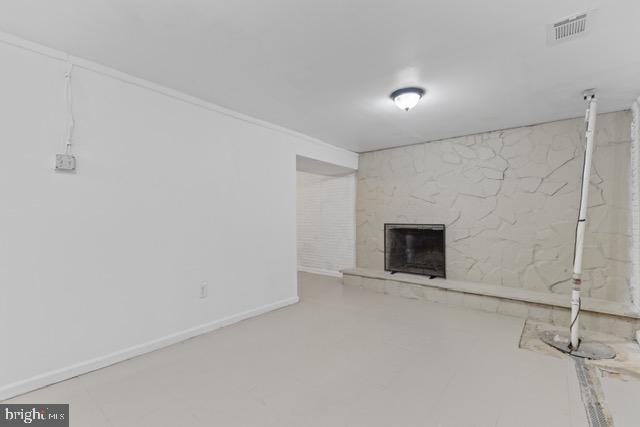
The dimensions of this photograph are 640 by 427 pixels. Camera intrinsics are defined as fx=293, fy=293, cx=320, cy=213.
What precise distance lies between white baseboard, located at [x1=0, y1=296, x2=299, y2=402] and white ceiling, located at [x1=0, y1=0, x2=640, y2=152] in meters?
2.25

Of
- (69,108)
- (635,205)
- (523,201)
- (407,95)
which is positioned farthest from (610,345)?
(69,108)

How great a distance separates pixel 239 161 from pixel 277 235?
103cm

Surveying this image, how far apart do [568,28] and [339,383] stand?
270 centimetres

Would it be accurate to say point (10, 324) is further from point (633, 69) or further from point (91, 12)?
point (633, 69)

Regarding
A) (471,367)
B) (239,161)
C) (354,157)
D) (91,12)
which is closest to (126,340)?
(239,161)

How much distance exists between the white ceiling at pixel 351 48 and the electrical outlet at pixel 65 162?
29.6 inches

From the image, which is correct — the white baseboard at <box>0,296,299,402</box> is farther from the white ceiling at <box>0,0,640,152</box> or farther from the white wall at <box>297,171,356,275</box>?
the white wall at <box>297,171,356,275</box>

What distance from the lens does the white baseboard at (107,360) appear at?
1.91 meters

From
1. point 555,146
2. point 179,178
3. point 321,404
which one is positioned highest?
point 555,146

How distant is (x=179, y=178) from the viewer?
9.08 ft

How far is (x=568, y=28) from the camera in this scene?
1800mm

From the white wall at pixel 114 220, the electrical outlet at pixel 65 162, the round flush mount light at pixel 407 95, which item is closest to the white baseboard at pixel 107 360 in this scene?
the white wall at pixel 114 220

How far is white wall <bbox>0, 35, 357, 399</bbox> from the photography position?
1.94 meters

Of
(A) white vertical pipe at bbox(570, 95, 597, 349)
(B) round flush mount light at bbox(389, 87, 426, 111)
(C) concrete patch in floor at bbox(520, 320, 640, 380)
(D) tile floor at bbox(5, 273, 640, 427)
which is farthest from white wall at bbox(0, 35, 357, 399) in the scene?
(A) white vertical pipe at bbox(570, 95, 597, 349)
